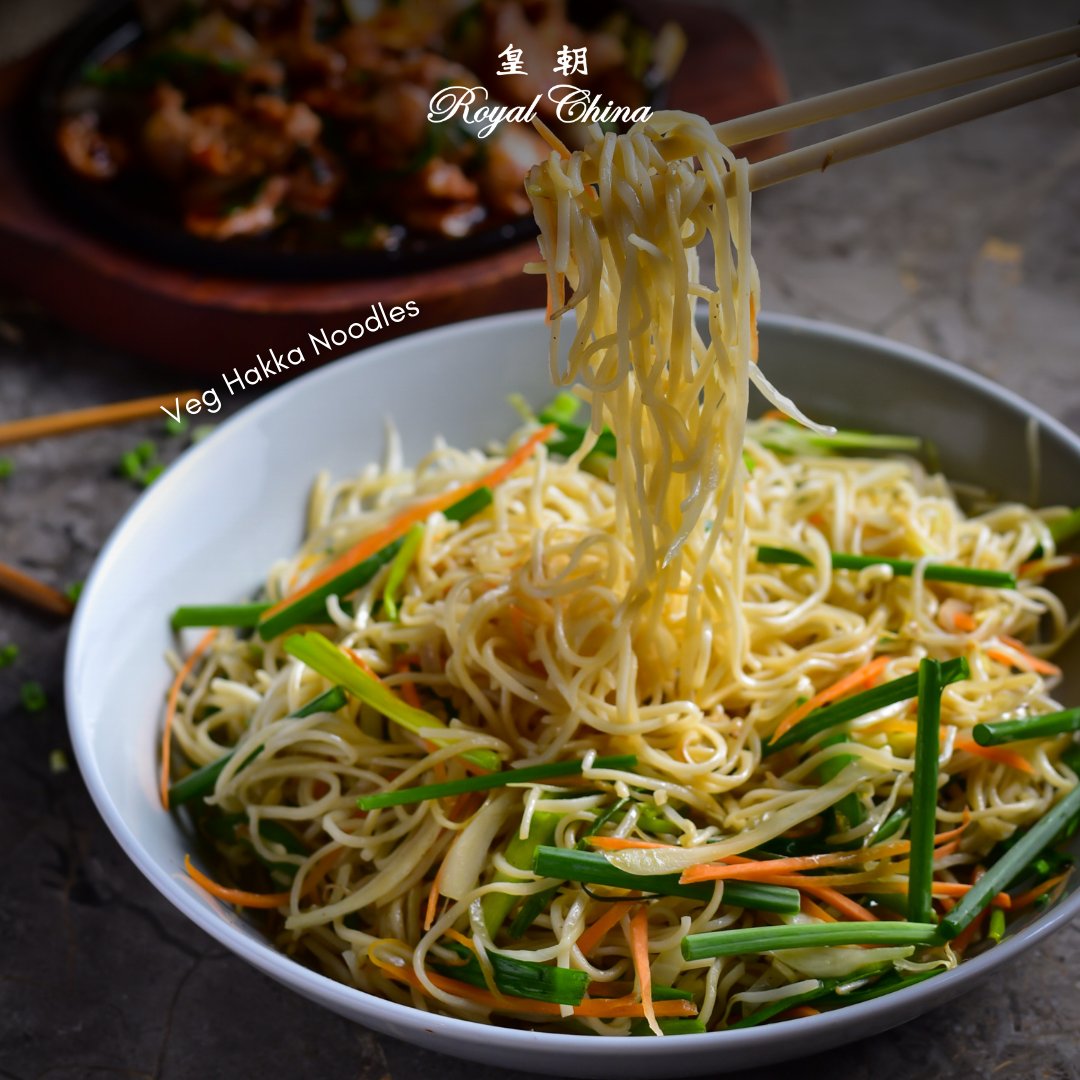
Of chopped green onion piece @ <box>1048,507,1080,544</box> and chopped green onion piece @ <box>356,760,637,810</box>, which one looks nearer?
chopped green onion piece @ <box>356,760,637,810</box>

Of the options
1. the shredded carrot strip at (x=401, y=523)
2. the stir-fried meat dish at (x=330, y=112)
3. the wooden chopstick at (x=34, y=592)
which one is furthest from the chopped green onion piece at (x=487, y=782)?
the stir-fried meat dish at (x=330, y=112)

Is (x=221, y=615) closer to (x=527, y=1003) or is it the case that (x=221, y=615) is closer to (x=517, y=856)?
(x=517, y=856)

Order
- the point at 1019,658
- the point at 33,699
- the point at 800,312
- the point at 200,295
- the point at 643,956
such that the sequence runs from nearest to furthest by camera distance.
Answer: the point at 643,956 → the point at 1019,658 → the point at 33,699 → the point at 200,295 → the point at 800,312

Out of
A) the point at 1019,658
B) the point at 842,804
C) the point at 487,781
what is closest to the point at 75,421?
the point at 487,781

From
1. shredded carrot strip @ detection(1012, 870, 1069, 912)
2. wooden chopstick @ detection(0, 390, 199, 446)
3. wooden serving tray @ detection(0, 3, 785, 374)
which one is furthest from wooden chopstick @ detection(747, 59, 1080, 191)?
wooden chopstick @ detection(0, 390, 199, 446)

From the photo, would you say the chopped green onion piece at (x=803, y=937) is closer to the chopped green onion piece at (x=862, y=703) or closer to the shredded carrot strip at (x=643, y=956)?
the shredded carrot strip at (x=643, y=956)

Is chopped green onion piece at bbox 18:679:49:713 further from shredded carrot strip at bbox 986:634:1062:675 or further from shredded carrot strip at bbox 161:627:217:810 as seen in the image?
shredded carrot strip at bbox 986:634:1062:675
